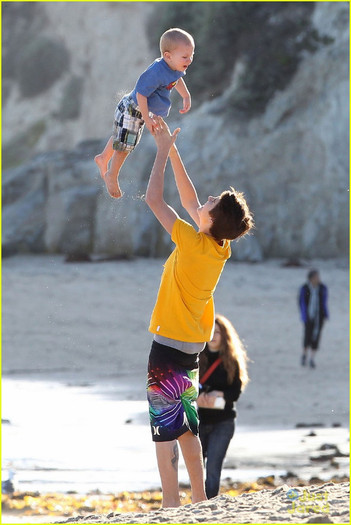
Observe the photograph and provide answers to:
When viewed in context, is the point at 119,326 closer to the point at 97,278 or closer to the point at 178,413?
the point at 97,278

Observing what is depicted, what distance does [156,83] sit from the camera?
5508 mm

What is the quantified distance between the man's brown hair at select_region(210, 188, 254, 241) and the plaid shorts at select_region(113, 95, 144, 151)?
82cm

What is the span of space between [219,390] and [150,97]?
222cm

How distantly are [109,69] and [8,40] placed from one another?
5405 millimetres

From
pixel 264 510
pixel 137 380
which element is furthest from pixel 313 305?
pixel 264 510

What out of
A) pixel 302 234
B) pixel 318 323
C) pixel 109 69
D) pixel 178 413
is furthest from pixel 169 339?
pixel 109 69

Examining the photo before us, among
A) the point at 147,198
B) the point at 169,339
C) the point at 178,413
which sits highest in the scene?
the point at 147,198

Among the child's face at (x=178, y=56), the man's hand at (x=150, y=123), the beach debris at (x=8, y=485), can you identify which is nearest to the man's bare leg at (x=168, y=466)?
the man's hand at (x=150, y=123)

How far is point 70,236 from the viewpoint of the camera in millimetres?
33688

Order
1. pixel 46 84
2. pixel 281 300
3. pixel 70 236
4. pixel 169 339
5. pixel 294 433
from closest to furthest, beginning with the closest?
pixel 169 339, pixel 294 433, pixel 281 300, pixel 70 236, pixel 46 84

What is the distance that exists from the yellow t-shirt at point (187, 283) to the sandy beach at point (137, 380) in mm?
842

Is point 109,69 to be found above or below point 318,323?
above

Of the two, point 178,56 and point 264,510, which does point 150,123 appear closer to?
point 178,56

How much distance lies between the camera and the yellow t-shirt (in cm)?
512
